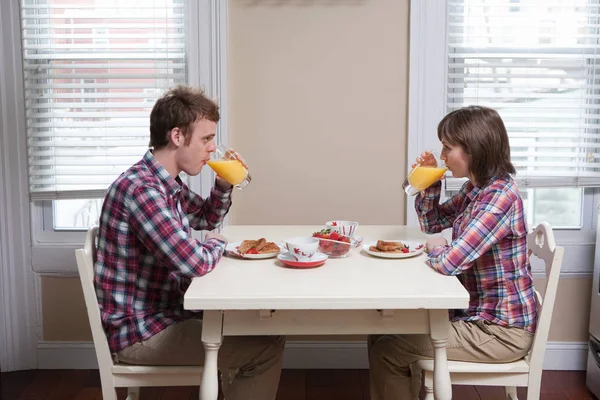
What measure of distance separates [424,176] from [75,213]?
158cm

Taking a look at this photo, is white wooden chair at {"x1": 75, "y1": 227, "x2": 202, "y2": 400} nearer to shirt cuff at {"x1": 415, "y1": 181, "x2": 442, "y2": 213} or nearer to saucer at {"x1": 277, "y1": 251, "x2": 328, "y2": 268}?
saucer at {"x1": 277, "y1": 251, "x2": 328, "y2": 268}

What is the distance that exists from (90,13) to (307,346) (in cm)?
162

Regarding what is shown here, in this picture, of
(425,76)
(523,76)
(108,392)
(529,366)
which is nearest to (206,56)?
(425,76)

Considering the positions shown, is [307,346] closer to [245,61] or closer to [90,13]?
[245,61]

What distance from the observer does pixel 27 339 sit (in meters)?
2.80

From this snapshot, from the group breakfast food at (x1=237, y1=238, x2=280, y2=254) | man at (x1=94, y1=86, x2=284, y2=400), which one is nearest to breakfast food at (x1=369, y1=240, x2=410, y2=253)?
breakfast food at (x1=237, y1=238, x2=280, y2=254)

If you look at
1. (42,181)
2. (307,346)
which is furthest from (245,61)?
(307,346)

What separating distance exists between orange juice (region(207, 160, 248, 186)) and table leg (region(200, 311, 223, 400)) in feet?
1.97

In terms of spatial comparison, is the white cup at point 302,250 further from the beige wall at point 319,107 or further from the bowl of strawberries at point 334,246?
the beige wall at point 319,107

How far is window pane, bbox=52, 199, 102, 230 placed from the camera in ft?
9.25

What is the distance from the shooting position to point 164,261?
1.66 metres

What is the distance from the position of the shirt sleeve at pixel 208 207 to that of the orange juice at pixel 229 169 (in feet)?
0.30

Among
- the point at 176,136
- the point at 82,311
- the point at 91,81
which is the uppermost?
the point at 91,81

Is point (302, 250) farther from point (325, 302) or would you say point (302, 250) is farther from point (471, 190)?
point (471, 190)
